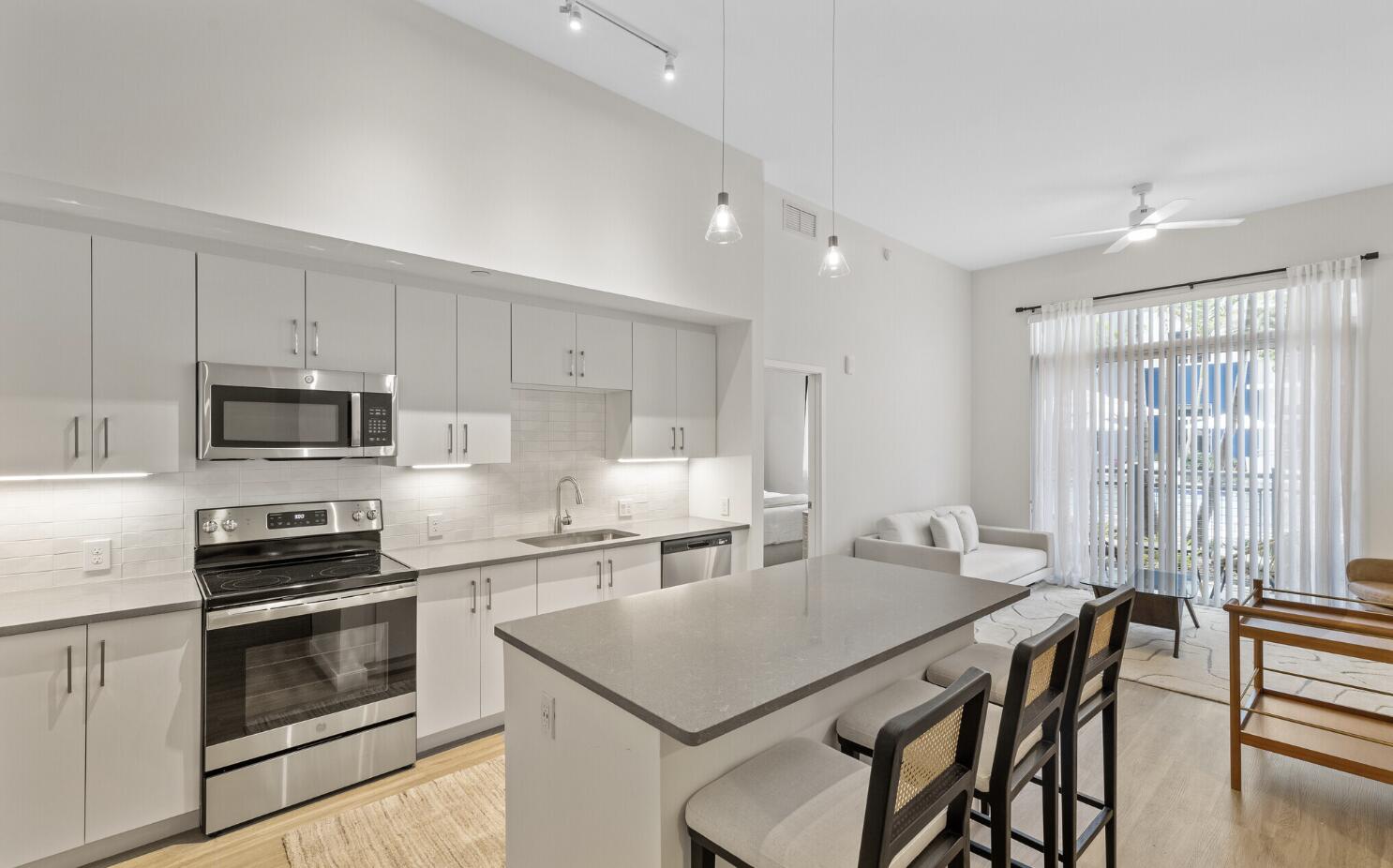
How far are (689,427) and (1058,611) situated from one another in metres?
3.59

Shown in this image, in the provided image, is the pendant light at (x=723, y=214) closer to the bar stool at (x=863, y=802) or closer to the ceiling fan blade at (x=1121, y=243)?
the bar stool at (x=863, y=802)

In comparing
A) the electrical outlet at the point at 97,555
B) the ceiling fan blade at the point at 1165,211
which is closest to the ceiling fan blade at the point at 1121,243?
the ceiling fan blade at the point at 1165,211

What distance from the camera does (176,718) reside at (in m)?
2.28

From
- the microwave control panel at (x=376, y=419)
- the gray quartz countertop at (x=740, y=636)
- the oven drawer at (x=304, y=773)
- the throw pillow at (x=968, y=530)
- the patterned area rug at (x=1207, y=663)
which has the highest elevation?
the microwave control panel at (x=376, y=419)

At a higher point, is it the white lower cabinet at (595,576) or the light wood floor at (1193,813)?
the white lower cabinet at (595,576)

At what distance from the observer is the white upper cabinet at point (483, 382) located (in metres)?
3.19

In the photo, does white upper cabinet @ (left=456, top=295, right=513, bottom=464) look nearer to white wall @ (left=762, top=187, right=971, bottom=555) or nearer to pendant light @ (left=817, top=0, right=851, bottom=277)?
pendant light @ (left=817, top=0, right=851, bottom=277)

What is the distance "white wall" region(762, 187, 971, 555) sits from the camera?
4949 millimetres

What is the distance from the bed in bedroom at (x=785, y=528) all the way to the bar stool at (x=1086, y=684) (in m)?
2.41

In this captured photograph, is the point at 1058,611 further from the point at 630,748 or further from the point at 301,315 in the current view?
the point at 301,315

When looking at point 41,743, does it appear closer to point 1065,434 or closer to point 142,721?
point 142,721

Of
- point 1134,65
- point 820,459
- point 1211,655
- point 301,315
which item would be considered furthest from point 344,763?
point 1211,655

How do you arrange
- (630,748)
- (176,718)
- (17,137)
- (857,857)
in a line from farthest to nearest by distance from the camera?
(176,718) → (17,137) → (630,748) → (857,857)

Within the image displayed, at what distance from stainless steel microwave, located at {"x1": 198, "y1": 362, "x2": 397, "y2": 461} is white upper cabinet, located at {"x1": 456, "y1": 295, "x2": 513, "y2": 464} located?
1.12 feet
